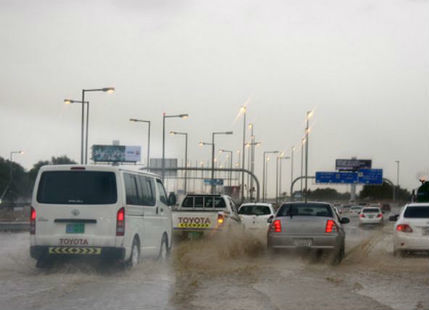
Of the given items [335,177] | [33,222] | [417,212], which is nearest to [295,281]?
[33,222]

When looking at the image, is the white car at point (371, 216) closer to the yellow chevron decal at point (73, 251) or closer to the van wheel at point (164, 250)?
the van wheel at point (164, 250)

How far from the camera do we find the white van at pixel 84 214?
55.5ft

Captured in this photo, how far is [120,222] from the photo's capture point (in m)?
16.9

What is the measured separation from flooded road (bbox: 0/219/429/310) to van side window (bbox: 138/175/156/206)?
1.31 metres

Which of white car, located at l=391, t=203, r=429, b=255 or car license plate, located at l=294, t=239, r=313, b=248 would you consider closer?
car license plate, located at l=294, t=239, r=313, b=248

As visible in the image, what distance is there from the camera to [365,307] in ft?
39.1

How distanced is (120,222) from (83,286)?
2754 millimetres

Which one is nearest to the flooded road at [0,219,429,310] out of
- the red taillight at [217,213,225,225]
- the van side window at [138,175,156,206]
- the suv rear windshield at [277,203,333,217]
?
the suv rear windshield at [277,203,333,217]

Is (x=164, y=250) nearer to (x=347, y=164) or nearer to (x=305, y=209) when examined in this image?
(x=305, y=209)

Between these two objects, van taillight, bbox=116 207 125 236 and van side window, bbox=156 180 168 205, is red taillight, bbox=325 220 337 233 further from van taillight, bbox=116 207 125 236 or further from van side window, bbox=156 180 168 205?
van taillight, bbox=116 207 125 236

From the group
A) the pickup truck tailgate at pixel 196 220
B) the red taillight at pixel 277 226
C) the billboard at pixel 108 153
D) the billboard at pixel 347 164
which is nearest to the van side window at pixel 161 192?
the red taillight at pixel 277 226

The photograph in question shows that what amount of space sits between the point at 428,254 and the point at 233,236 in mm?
5819

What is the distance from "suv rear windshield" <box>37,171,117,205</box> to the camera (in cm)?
1716

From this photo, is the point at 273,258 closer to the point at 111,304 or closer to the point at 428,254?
the point at 428,254
